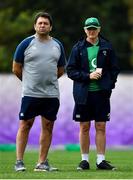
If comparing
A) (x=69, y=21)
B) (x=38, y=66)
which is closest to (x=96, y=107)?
(x=38, y=66)

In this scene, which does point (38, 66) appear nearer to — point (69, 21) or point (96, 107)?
point (96, 107)

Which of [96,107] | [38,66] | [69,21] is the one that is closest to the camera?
[38,66]

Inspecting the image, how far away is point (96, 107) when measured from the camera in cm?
1281

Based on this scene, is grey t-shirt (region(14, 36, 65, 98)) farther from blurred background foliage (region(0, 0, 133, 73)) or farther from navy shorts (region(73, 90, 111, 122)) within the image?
blurred background foliage (region(0, 0, 133, 73))

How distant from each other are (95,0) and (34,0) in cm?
569

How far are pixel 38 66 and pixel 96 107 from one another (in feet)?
3.54

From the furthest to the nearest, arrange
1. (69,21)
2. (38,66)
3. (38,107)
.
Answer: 1. (69,21)
2. (38,107)
3. (38,66)

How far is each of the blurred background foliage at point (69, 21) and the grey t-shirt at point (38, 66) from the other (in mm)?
24911

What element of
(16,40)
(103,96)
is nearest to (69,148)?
(103,96)

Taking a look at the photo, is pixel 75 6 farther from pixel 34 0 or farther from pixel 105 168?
pixel 105 168

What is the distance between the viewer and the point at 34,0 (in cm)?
4778

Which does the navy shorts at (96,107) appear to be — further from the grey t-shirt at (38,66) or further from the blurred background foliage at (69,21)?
the blurred background foliage at (69,21)

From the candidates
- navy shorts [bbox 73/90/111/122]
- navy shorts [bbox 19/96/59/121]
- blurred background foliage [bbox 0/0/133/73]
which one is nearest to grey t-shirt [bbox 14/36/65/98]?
navy shorts [bbox 19/96/59/121]

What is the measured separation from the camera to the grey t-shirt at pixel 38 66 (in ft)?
40.4
